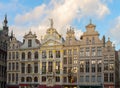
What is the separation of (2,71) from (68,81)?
754 inches

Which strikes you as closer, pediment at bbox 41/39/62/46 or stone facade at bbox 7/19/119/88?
stone facade at bbox 7/19/119/88

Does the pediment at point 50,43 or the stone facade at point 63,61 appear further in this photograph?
the pediment at point 50,43

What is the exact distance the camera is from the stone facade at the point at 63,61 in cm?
6650

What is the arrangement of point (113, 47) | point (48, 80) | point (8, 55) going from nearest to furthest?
point (113, 47)
point (48, 80)
point (8, 55)

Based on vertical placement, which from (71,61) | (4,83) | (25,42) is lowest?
(4,83)

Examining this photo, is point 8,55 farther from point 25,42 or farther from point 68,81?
point 68,81

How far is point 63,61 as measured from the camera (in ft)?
232

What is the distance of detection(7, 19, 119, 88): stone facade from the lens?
66500 mm

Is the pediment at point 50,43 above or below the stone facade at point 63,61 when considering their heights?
above

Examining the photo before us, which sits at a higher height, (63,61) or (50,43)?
(50,43)

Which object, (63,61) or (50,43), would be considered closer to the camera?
(63,61)

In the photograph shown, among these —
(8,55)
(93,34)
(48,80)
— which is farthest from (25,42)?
(93,34)

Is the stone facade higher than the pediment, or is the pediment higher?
the pediment

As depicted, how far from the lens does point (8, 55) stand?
7712 centimetres
